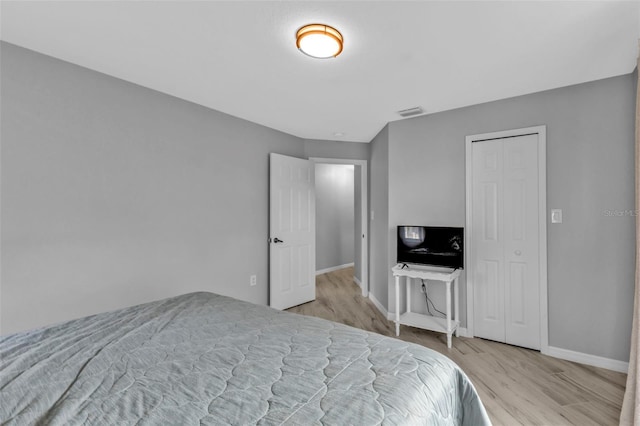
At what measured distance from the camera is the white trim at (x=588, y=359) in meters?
2.38

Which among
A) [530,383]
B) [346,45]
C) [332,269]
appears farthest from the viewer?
A: [332,269]

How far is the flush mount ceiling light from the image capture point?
5.65 feet

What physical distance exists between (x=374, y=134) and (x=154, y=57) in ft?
9.12

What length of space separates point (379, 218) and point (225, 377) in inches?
127

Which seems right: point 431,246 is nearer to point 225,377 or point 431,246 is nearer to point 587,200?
point 587,200

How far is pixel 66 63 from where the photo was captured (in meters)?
2.14

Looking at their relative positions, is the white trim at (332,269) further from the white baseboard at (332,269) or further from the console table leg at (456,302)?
the console table leg at (456,302)

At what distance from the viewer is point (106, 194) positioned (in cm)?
234

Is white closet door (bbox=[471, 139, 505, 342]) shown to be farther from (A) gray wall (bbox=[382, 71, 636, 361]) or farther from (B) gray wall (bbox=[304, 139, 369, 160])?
(B) gray wall (bbox=[304, 139, 369, 160])

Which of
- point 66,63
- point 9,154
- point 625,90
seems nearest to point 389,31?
point 625,90

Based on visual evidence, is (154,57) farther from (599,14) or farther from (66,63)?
(599,14)

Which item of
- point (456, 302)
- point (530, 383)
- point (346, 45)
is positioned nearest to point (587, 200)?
point (456, 302)

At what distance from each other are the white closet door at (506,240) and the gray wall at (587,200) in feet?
0.44

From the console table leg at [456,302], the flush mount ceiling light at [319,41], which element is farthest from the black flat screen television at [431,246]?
the flush mount ceiling light at [319,41]
